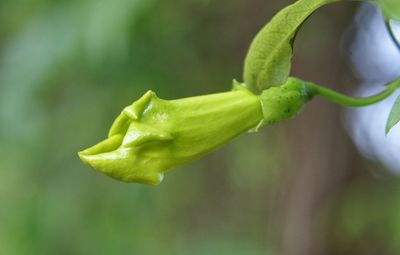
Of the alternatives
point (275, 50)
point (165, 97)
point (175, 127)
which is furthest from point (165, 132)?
point (165, 97)

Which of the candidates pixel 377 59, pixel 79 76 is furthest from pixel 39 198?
pixel 377 59

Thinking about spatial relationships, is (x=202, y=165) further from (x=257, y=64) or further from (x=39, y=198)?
(x=257, y=64)

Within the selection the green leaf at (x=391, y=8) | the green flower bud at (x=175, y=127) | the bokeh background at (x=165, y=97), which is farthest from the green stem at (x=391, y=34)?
the bokeh background at (x=165, y=97)

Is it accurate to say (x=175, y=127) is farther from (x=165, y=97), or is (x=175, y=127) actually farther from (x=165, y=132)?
(x=165, y=97)

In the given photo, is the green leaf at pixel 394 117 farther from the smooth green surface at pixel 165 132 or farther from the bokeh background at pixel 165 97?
the bokeh background at pixel 165 97

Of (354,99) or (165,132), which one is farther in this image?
(354,99)

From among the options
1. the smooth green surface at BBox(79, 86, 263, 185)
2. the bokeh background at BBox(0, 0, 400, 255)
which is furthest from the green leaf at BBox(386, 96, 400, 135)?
the bokeh background at BBox(0, 0, 400, 255)

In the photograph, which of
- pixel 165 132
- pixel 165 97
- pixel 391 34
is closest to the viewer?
pixel 165 132
